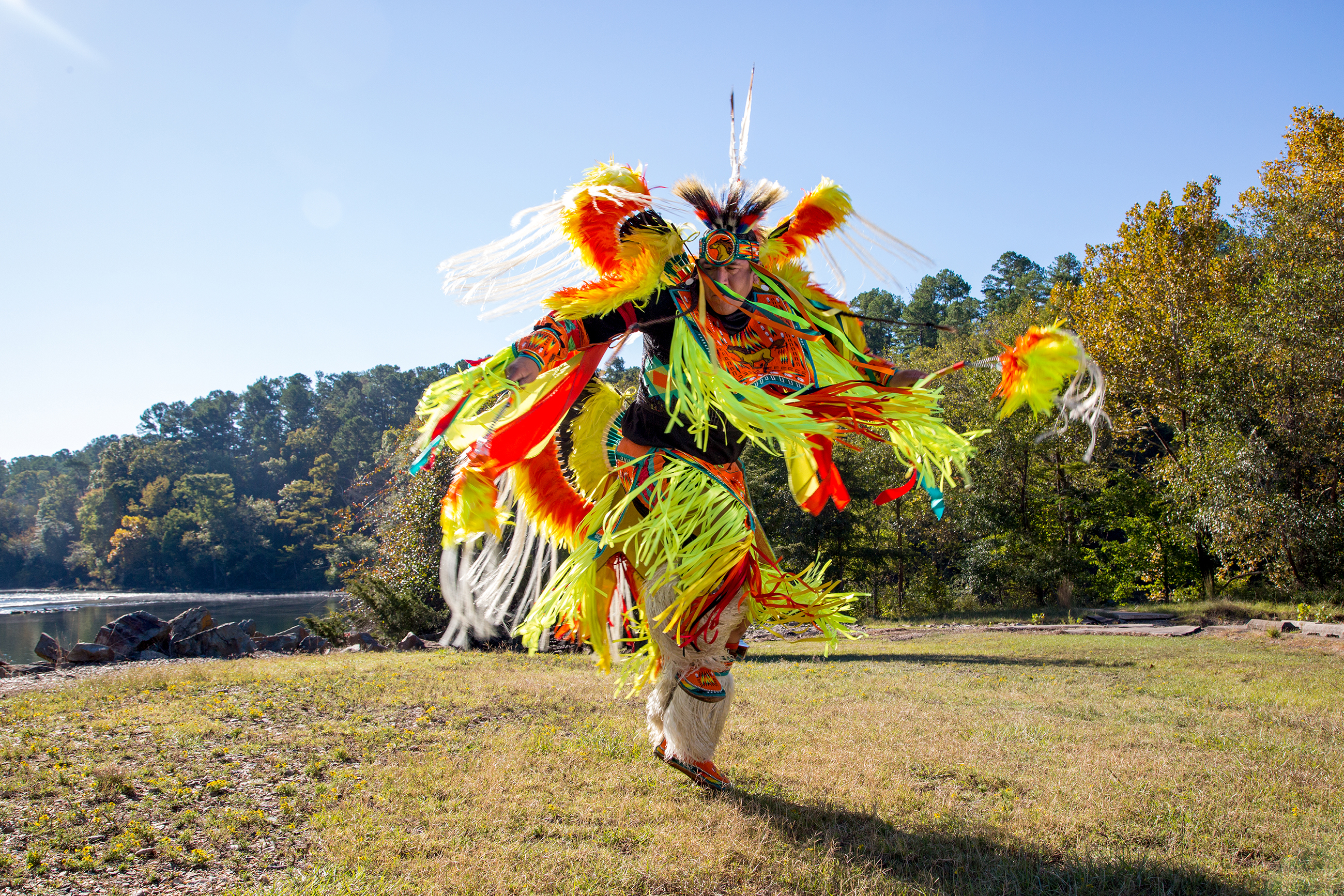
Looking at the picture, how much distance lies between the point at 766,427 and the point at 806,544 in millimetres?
18224

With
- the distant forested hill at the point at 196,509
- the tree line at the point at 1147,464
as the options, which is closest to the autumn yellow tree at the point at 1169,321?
the tree line at the point at 1147,464

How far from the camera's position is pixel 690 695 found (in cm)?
346

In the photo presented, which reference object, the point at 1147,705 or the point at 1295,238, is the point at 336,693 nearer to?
the point at 1147,705

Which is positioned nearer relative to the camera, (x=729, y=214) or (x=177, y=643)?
(x=729, y=214)

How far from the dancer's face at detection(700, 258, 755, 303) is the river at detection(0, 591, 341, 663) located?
1428 centimetres

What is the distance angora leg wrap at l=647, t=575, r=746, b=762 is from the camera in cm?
343

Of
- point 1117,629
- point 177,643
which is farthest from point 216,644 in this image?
point 1117,629

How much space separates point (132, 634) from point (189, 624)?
1006mm

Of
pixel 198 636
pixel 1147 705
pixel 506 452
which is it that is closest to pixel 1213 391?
pixel 1147 705

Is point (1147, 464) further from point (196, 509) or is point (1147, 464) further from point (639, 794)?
point (196, 509)

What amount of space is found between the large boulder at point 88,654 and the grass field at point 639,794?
3116 millimetres

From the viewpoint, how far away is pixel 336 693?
5.43 metres

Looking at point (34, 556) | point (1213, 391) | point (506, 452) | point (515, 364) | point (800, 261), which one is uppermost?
point (1213, 391)

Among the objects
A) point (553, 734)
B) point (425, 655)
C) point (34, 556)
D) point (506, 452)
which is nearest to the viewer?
point (506, 452)
